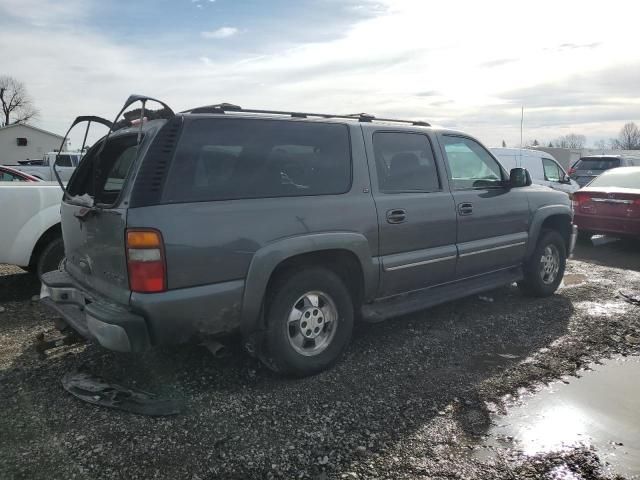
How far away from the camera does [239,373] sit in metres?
3.89

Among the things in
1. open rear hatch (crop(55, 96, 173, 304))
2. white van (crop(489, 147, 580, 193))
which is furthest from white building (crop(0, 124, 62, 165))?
open rear hatch (crop(55, 96, 173, 304))

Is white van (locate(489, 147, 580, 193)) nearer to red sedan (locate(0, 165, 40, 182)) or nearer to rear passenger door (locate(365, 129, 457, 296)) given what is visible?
rear passenger door (locate(365, 129, 457, 296))

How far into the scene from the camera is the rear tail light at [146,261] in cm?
303

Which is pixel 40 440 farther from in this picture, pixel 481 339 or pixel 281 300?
pixel 481 339

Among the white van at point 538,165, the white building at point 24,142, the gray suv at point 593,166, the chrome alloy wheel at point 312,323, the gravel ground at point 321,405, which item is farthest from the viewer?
the white building at point 24,142

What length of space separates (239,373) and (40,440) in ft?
4.44

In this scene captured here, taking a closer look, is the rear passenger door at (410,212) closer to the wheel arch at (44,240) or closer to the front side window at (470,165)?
the front side window at (470,165)

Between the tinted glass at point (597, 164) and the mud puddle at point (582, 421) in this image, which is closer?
the mud puddle at point (582, 421)

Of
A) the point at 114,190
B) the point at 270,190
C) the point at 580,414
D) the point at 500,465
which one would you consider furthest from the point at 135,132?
the point at 580,414

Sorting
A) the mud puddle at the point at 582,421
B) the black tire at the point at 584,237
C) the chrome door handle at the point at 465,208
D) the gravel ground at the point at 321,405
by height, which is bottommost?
the mud puddle at the point at 582,421

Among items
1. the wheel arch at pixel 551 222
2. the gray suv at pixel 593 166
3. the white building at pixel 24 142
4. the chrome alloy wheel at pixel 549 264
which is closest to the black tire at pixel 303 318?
the wheel arch at pixel 551 222

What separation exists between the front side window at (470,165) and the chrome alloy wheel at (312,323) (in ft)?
5.79

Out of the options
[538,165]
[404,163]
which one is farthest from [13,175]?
[538,165]

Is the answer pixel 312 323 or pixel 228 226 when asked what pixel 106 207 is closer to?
pixel 228 226
